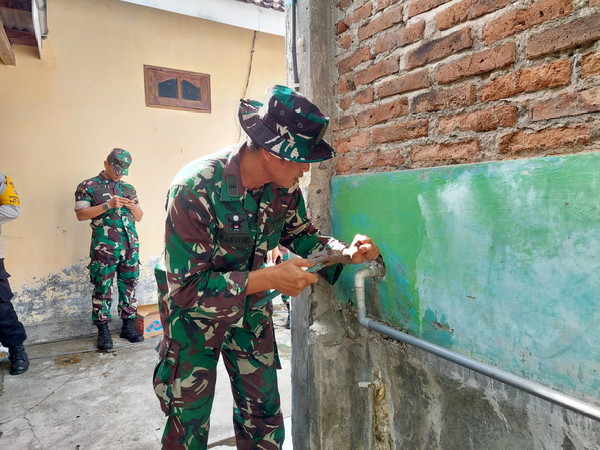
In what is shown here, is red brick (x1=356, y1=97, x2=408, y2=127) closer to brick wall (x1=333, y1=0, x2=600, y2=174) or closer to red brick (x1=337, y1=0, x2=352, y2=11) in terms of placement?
brick wall (x1=333, y1=0, x2=600, y2=174)

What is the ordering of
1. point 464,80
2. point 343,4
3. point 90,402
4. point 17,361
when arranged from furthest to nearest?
point 17,361
point 90,402
point 343,4
point 464,80

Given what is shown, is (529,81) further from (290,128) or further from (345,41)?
(345,41)

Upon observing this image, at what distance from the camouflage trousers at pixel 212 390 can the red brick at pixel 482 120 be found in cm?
123

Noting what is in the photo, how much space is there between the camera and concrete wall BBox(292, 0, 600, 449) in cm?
116

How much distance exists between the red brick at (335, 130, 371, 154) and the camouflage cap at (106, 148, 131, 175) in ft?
8.84

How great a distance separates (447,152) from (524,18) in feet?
1.51

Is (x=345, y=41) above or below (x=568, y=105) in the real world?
above

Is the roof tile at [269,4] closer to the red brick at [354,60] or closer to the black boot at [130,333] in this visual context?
the red brick at [354,60]

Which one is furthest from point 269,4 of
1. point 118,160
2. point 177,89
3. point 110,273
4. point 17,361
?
point 17,361

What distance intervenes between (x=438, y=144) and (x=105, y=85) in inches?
159

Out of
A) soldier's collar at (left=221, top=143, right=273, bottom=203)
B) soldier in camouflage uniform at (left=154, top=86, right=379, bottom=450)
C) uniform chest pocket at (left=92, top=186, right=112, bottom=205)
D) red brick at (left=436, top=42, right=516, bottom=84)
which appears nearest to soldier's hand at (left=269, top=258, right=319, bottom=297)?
soldier in camouflage uniform at (left=154, top=86, right=379, bottom=450)

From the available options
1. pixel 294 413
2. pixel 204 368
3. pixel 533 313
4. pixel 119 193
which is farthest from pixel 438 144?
pixel 119 193

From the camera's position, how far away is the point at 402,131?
1658mm

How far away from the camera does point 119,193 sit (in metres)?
4.14
